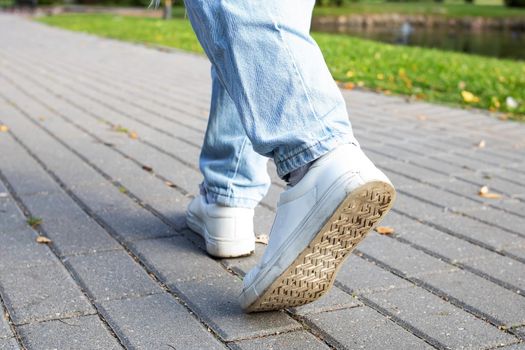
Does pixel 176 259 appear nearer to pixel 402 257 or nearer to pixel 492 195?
pixel 402 257

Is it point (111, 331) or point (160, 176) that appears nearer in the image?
point (111, 331)

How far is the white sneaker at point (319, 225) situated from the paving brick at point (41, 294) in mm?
513

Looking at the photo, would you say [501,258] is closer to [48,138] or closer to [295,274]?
[295,274]

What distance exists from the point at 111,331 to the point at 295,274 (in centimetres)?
49

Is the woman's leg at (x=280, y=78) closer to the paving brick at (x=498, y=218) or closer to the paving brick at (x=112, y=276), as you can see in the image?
the paving brick at (x=112, y=276)

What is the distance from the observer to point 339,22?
29891 mm

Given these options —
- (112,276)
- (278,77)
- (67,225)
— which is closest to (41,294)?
(112,276)

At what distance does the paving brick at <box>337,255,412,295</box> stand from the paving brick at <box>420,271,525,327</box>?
0.10 m

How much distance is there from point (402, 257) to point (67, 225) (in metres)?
1.22

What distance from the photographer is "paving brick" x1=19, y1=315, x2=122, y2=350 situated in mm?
1868

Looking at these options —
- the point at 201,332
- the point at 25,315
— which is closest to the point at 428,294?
the point at 201,332

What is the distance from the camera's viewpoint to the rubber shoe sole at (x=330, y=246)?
180 cm

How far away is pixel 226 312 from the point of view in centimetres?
209

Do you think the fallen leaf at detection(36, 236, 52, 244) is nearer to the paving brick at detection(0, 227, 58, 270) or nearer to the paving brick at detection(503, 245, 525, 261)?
the paving brick at detection(0, 227, 58, 270)
